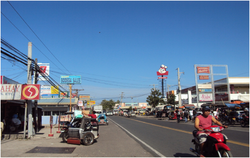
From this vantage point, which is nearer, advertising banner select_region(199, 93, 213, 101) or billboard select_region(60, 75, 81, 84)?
advertising banner select_region(199, 93, 213, 101)

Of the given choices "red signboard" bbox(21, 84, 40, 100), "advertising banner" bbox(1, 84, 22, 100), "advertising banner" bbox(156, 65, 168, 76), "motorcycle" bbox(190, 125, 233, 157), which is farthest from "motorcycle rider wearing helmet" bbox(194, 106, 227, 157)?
"advertising banner" bbox(156, 65, 168, 76)

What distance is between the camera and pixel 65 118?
79.9 ft

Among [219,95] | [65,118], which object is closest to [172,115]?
[219,95]

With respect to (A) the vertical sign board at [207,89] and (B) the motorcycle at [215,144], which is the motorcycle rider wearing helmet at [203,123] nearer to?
(B) the motorcycle at [215,144]

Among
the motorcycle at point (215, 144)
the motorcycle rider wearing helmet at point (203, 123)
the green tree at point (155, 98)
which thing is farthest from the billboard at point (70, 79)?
the motorcycle at point (215, 144)

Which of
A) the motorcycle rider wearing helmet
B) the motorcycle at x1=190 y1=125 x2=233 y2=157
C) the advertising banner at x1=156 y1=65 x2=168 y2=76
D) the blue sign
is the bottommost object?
the motorcycle at x1=190 y1=125 x2=233 y2=157

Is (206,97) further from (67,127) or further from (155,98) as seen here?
(67,127)

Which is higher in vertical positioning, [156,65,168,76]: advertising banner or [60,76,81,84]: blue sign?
[156,65,168,76]: advertising banner

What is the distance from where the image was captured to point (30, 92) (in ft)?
47.4

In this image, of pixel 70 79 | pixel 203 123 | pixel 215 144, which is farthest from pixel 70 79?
pixel 215 144

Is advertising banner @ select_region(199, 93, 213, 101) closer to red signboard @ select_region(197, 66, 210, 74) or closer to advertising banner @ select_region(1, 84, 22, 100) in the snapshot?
red signboard @ select_region(197, 66, 210, 74)

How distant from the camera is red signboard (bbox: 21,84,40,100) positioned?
14.3 m

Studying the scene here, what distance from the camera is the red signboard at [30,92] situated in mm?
14336

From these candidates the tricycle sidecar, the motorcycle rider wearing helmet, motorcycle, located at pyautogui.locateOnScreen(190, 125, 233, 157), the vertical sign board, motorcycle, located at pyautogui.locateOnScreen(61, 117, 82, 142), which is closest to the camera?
motorcycle, located at pyautogui.locateOnScreen(190, 125, 233, 157)
